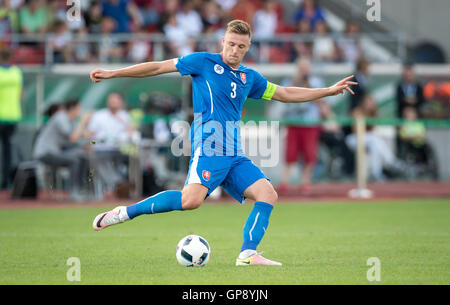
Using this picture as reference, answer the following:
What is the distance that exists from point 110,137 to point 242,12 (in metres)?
7.51

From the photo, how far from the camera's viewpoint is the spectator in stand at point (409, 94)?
20406 millimetres

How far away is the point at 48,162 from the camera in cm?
1684

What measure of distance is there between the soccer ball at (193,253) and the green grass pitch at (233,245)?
0.44 ft

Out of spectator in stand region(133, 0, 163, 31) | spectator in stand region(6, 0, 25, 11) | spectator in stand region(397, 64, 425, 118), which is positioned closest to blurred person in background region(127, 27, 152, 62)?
spectator in stand region(133, 0, 163, 31)

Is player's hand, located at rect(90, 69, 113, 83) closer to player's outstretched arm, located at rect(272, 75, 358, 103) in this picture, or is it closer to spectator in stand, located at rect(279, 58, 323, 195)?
player's outstretched arm, located at rect(272, 75, 358, 103)

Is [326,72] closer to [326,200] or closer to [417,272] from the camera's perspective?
[326,200]

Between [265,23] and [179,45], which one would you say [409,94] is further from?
[179,45]

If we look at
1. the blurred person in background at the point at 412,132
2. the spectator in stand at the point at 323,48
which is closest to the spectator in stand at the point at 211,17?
the spectator in stand at the point at 323,48

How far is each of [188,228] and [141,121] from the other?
6376 mm

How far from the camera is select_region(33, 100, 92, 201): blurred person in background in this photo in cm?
1684

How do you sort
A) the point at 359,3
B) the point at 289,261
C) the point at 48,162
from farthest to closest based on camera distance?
the point at 359,3
the point at 48,162
the point at 289,261

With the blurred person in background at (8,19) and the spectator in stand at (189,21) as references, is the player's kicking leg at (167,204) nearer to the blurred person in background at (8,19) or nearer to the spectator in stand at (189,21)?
the blurred person in background at (8,19)

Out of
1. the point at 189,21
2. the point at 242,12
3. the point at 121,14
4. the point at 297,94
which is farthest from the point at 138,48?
the point at 297,94
